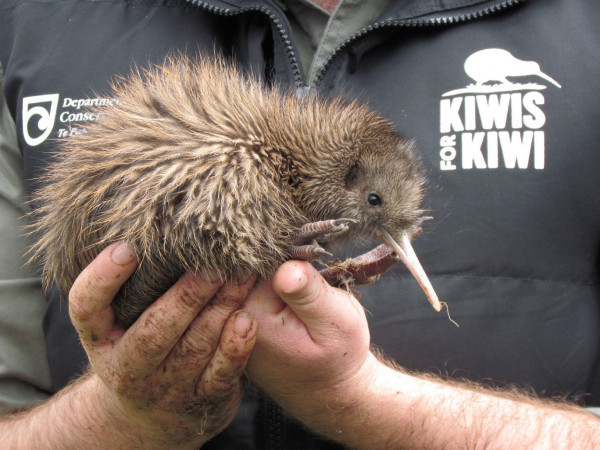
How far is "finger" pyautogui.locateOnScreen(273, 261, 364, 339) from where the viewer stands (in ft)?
4.84

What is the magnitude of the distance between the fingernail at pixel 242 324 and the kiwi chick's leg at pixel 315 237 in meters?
0.23

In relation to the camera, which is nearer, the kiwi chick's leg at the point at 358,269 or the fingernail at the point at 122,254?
the fingernail at the point at 122,254

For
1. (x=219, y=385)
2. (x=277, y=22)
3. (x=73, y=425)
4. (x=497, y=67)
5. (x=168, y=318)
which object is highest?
(x=277, y=22)

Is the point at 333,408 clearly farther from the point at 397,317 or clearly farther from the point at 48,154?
the point at 48,154

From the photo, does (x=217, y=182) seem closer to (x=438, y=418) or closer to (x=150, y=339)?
(x=150, y=339)

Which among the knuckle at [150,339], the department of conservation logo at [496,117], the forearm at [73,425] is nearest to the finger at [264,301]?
the knuckle at [150,339]

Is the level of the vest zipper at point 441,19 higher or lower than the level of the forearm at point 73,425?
higher

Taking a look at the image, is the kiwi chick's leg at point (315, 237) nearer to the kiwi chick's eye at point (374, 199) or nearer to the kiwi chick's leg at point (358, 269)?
the kiwi chick's leg at point (358, 269)

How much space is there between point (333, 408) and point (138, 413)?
0.61 metres

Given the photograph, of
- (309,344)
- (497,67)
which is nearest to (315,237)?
(309,344)

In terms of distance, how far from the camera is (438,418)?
1798mm

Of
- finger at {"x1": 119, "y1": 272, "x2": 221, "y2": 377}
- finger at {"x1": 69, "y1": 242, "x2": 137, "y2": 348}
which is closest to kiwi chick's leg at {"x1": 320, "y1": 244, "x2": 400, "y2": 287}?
finger at {"x1": 119, "y1": 272, "x2": 221, "y2": 377}

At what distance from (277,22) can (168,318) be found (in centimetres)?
124

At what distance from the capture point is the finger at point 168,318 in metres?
1.54
